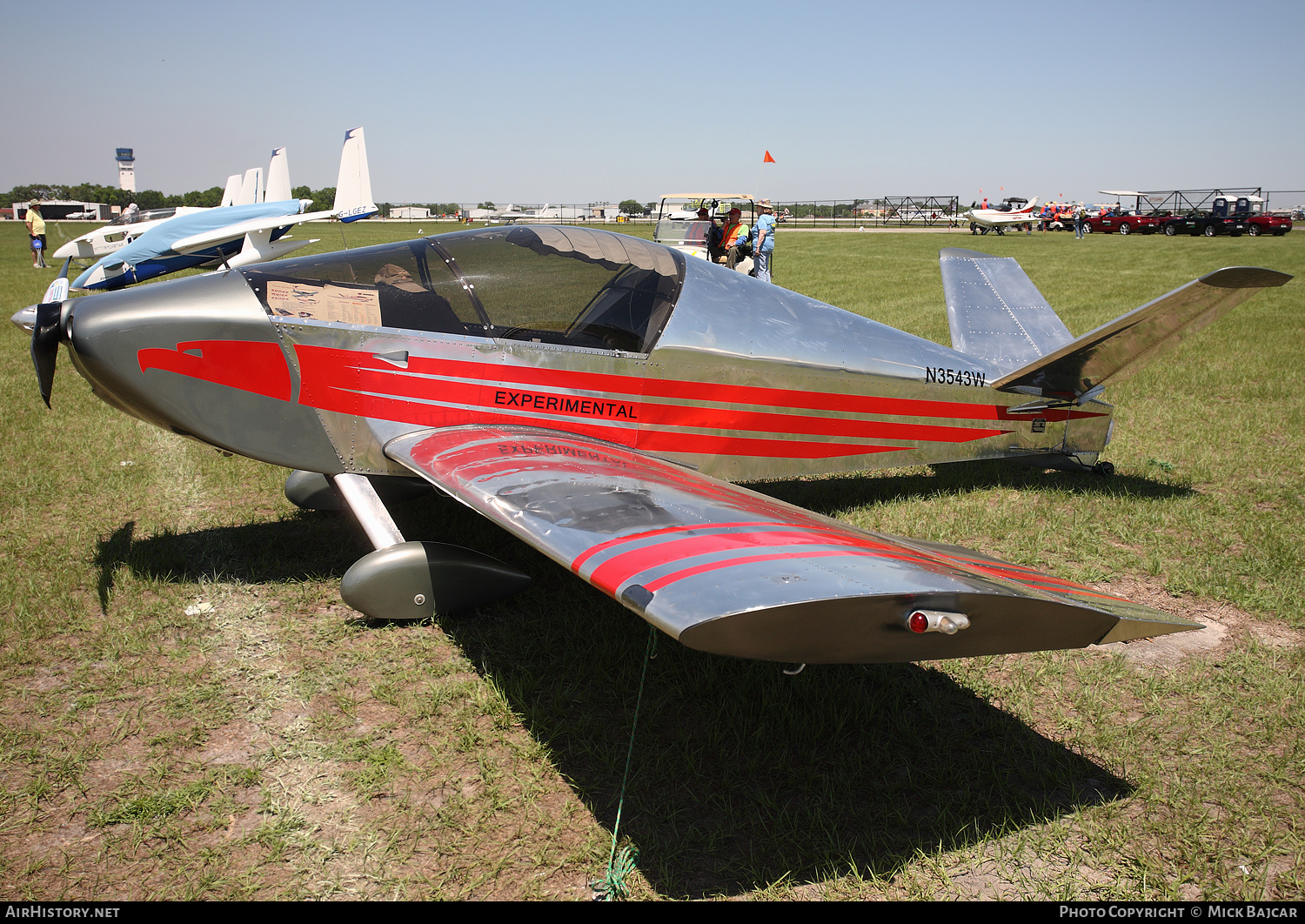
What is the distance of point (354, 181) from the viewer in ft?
91.8

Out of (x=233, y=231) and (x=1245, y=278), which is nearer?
(x=1245, y=278)

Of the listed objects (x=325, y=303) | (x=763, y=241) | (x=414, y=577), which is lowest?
(x=414, y=577)

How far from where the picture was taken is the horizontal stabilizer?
588cm

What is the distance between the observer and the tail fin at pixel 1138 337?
3.83 meters

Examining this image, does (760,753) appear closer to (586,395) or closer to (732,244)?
(586,395)

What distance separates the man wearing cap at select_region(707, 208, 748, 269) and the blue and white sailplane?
9.84 meters

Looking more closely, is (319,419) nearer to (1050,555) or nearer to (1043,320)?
(1050,555)

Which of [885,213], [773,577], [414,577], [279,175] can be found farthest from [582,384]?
[885,213]

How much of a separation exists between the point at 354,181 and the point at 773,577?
98.4ft

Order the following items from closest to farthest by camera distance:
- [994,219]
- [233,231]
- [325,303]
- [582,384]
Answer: [325,303], [582,384], [233,231], [994,219]

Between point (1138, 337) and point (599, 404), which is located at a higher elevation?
point (1138, 337)

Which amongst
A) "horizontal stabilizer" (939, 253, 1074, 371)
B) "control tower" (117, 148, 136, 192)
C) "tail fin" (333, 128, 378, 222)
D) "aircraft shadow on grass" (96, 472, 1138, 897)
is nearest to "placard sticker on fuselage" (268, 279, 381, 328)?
"aircraft shadow on grass" (96, 472, 1138, 897)

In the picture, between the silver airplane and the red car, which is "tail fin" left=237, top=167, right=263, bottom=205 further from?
the red car
